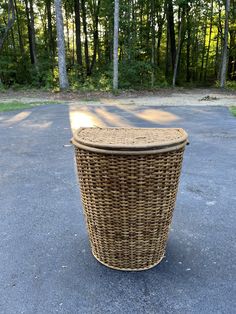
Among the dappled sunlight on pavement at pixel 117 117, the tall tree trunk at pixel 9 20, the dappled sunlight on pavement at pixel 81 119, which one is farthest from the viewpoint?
the tall tree trunk at pixel 9 20

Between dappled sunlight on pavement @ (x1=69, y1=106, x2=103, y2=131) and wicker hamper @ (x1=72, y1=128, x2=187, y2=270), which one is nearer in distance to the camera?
wicker hamper @ (x1=72, y1=128, x2=187, y2=270)

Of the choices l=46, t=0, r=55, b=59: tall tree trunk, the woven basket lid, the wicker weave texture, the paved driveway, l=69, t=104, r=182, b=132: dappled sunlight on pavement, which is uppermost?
l=46, t=0, r=55, b=59: tall tree trunk

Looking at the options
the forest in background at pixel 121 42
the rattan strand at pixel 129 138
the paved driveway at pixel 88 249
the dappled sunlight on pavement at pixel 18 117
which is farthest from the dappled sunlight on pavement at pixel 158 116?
the forest in background at pixel 121 42

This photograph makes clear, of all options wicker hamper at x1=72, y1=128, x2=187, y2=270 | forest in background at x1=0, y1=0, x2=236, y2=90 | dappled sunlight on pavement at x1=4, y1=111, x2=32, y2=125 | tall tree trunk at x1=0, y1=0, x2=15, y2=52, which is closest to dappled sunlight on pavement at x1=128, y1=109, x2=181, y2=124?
dappled sunlight on pavement at x1=4, y1=111, x2=32, y2=125

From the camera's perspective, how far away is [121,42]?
15.9 metres

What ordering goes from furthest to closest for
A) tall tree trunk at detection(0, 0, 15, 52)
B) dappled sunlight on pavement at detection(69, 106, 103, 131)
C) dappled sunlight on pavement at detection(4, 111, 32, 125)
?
tall tree trunk at detection(0, 0, 15, 52) → dappled sunlight on pavement at detection(4, 111, 32, 125) → dappled sunlight on pavement at detection(69, 106, 103, 131)

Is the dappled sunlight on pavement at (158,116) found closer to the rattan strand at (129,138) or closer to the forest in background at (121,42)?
the rattan strand at (129,138)

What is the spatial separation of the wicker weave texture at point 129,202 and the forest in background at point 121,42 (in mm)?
11542

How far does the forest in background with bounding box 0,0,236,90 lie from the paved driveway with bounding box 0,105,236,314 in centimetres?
995

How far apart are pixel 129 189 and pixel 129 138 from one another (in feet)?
0.99

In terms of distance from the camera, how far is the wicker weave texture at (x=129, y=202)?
5.24 feet

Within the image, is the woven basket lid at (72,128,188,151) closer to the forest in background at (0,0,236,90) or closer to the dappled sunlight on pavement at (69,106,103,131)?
Answer: the dappled sunlight on pavement at (69,106,103,131)

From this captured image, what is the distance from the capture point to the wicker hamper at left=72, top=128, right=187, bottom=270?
1576 millimetres

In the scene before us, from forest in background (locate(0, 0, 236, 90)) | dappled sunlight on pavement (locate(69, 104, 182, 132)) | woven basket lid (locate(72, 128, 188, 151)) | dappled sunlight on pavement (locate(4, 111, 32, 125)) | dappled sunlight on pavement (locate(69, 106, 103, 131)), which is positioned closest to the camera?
woven basket lid (locate(72, 128, 188, 151))
